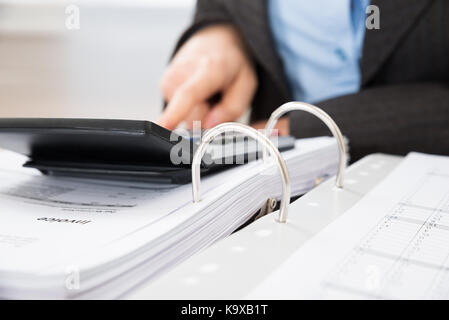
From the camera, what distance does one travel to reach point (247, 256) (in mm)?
249

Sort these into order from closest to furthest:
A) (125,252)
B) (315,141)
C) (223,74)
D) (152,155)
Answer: (125,252) → (152,155) → (315,141) → (223,74)

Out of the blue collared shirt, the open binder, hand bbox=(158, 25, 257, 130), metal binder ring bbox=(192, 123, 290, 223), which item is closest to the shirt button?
the blue collared shirt

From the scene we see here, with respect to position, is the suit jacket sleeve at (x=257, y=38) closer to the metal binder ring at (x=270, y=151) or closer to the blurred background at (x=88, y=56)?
the metal binder ring at (x=270, y=151)

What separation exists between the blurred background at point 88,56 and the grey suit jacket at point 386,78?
3.11 feet

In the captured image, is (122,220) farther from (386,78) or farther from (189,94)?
(386,78)

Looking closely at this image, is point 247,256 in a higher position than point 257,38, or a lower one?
lower

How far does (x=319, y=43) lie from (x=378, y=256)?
554 mm

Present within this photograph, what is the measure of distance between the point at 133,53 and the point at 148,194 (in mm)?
3909

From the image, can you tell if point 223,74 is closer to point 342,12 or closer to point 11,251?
point 342,12

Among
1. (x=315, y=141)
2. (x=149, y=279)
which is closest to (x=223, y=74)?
(x=315, y=141)

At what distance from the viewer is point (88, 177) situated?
39cm

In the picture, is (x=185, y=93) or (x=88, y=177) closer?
(x=88, y=177)

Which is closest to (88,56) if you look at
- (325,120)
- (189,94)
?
(189,94)

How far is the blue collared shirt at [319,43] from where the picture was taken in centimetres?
71
